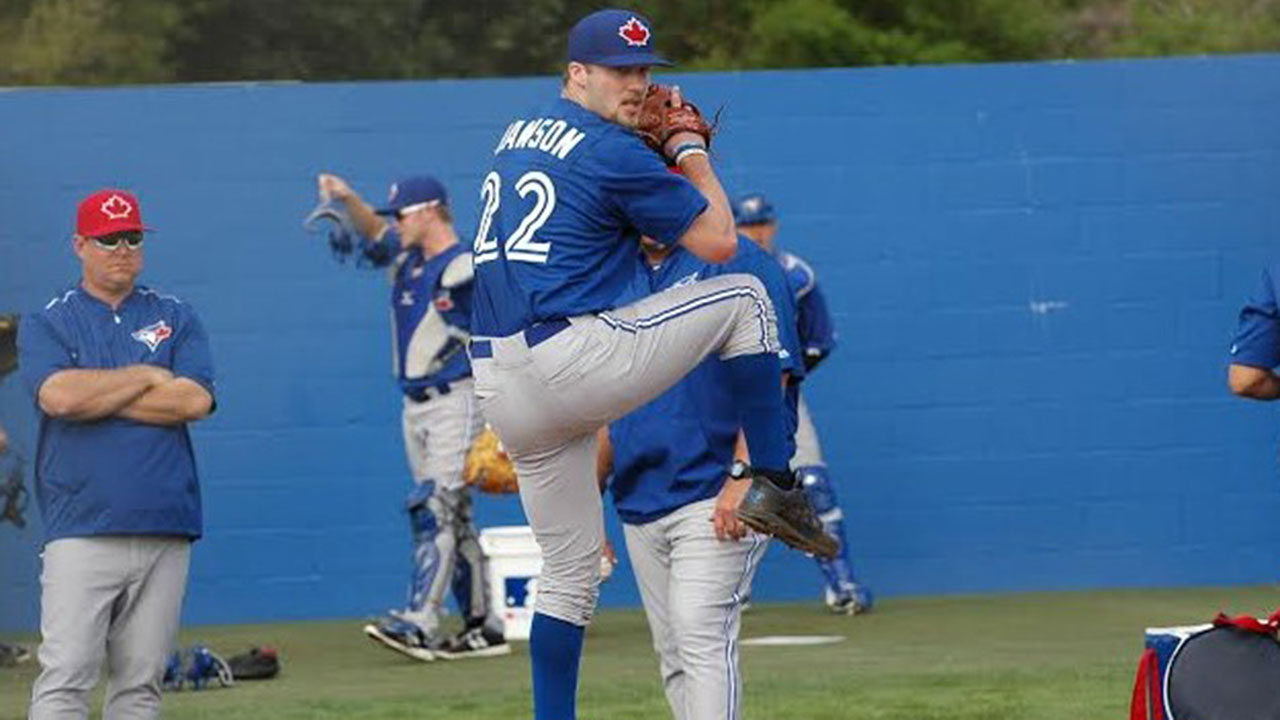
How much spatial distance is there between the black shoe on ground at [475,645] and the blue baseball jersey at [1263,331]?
5024 millimetres

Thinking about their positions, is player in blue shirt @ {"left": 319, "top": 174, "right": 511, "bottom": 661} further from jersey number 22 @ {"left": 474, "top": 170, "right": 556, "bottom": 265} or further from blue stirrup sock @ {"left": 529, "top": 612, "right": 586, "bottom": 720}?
jersey number 22 @ {"left": 474, "top": 170, "right": 556, "bottom": 265}

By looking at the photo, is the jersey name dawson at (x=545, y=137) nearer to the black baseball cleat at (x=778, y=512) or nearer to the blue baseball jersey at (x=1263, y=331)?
the black baseball cleat at (x=778, y=512)

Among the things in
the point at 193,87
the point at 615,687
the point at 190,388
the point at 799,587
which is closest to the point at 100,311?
the point at 190,388

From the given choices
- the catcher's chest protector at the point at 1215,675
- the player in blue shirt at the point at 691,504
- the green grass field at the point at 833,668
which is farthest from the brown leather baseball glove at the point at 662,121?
the green grass field at the point at 833,668

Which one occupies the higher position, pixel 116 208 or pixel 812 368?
pixel 116 208

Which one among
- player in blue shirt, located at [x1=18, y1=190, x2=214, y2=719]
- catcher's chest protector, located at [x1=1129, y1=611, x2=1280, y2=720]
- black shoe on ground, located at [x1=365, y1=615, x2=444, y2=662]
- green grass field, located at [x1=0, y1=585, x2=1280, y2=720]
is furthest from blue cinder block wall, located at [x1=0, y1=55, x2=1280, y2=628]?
catcher's chest protector, located at [x1=1129, y1=611, x2=1280, y2=720]

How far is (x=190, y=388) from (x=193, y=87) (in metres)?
5.76

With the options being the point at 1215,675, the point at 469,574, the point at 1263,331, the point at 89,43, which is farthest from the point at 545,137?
the point at 89,43

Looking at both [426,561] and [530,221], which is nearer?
[530,221]

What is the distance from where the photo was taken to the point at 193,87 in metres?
14.6

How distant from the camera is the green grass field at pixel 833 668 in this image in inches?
420

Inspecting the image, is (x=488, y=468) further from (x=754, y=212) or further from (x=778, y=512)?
(x=778, y=512)

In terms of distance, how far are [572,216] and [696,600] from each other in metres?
1.25

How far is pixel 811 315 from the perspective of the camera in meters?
13.6
